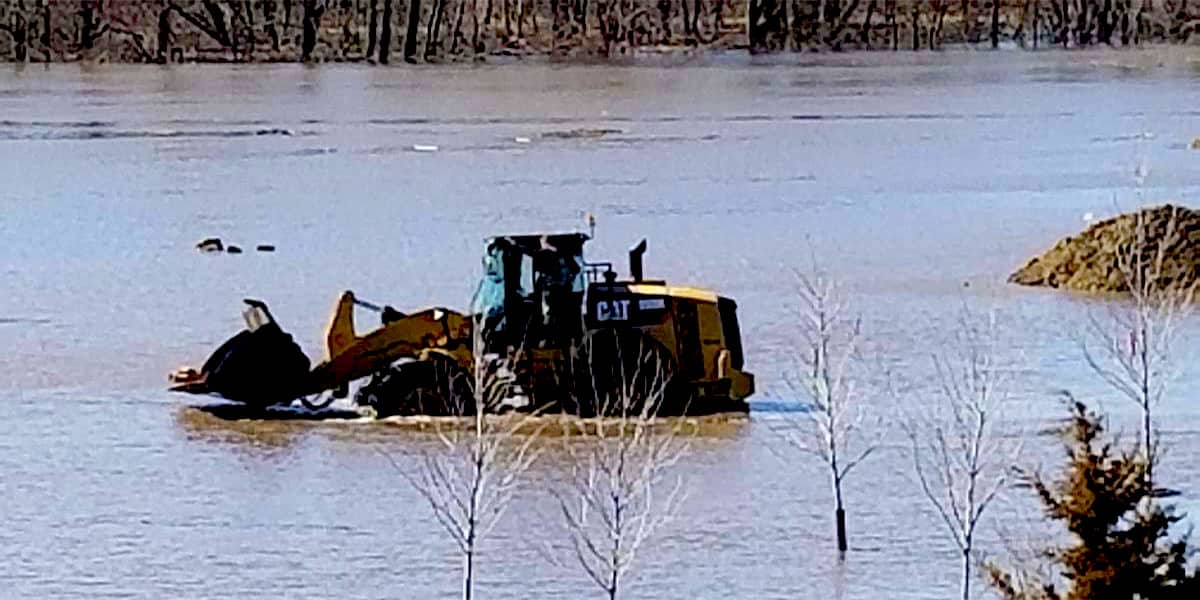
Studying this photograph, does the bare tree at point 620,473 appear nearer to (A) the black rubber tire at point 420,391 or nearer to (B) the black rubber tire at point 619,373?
(B) the black rubber tire at point 619,373

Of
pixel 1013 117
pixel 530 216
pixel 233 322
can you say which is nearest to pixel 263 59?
pixel 1013 117

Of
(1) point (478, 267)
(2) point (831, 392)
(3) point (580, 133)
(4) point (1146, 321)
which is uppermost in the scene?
(4) point (1146, 321)

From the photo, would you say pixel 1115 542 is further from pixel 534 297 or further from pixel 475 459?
pixel 534 297

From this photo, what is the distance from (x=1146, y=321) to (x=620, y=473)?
3.74 metres

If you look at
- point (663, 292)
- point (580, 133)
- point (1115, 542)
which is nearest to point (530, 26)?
point (580, 133)

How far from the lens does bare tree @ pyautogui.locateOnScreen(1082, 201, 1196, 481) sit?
15.6 m

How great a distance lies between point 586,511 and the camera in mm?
13867

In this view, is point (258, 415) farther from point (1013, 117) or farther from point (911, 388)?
point (1013, 117)

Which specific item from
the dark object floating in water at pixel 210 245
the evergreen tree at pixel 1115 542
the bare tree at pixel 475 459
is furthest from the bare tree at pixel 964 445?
the dark object floating in water at pixel 210 245

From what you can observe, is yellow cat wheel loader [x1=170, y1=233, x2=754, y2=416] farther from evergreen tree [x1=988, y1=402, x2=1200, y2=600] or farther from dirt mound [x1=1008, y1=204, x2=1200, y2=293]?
evergreen tree [x1=988, y1=402, x2=1200, y2=600]

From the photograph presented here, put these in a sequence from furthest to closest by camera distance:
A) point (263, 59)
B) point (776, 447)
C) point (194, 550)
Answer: point (263, 59), point (776, 447), point (194, 550)

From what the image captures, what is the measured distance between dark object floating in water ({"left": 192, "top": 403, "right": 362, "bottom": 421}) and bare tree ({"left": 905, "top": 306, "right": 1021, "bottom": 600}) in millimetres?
3597

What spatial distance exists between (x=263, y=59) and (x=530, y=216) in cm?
4684

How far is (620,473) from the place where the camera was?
39.4 feet
